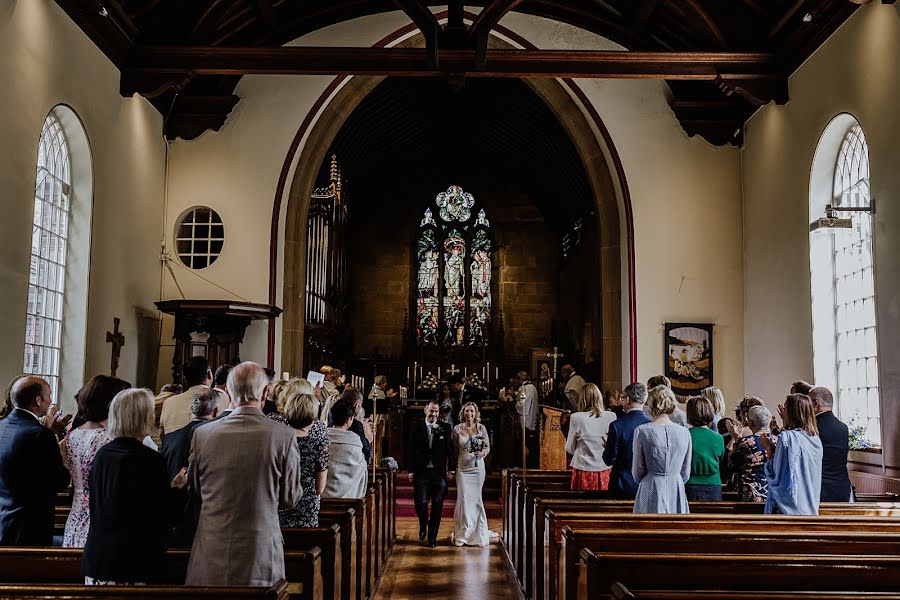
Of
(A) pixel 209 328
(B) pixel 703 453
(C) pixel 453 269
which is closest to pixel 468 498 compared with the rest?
(B) pixel 703 453

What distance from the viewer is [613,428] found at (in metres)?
5.98

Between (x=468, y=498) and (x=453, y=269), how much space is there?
13264 millimetres

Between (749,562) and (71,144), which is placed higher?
(71,144)

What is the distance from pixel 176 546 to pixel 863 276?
7.15 metres

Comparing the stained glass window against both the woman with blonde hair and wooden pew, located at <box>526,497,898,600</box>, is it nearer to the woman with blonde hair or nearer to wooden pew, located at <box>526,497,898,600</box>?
the woman with blonde hair

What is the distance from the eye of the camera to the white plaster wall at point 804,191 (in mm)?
7855

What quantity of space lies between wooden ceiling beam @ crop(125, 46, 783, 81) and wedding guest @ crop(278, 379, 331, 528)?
19.2 ft

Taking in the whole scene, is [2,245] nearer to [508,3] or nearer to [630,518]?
[508,3]

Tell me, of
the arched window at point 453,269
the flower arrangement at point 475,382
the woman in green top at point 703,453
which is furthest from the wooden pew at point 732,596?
the arched window at point 453,269

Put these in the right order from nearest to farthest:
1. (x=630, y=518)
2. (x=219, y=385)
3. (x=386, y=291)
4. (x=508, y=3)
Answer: (x=630, y=518) < (x=219, y=385) < (x=508, y=3) < (x=386, y=291)

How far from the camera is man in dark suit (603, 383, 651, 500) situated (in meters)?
5.89

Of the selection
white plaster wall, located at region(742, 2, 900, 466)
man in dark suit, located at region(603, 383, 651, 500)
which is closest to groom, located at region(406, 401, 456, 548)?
man in dark suit, located at region(603, 383, 651, 500)

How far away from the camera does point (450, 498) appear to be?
38.8ft

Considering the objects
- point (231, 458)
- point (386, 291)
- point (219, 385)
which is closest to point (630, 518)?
point (231, 458)
